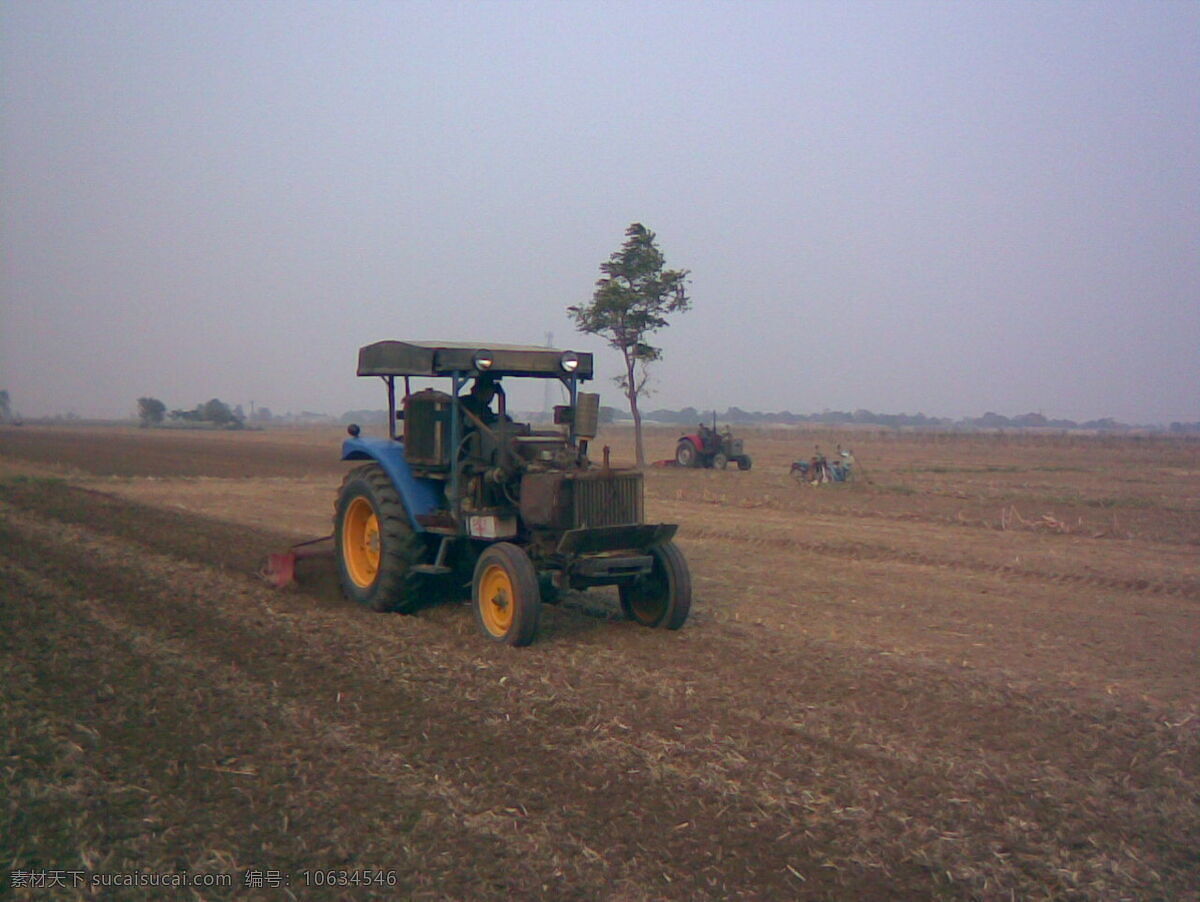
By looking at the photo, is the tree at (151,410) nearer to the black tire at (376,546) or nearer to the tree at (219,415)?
the tree at (219,415)

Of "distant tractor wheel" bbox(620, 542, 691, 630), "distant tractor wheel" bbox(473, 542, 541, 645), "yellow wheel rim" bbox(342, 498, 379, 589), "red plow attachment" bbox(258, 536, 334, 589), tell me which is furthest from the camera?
"red plow attachment" bbox(258, 536, 334, 589)

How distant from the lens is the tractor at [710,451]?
1200 inches

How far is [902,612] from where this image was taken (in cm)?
917

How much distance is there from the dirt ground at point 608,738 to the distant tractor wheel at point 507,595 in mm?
212

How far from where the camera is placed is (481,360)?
314 inches

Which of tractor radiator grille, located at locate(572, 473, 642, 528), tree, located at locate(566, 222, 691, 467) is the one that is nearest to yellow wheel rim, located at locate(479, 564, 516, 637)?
tractor radiator grille, located at locate(572, 473, 642, 528)

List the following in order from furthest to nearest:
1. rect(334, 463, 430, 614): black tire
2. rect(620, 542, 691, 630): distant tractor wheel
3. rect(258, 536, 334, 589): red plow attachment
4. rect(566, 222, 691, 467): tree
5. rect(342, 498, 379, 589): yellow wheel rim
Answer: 1. rect(566, 222, 691, 467): tree
2. rect(258, 536, 334, 589): red plow attachment
3. rect(342, 498, 379, 589): yellow wheel rim
4. rect(334, 463, 430, 614): black tire
5. rect(620, 542, 691, 630): distant tractor wheel

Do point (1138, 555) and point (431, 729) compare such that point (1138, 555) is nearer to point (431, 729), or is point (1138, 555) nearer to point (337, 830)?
point (431, 729)

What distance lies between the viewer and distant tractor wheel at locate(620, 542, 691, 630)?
7.94 meters

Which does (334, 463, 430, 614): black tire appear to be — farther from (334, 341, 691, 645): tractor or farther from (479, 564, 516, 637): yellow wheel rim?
(479, 564, 516, 637): yellow wheel rim

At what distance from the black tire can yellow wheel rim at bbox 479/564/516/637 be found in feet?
3.28

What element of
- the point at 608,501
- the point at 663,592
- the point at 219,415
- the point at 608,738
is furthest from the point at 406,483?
the point at 219,415

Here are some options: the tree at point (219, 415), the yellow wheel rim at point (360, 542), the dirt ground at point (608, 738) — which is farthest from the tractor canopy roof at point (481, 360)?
the tree at point (219, 415)

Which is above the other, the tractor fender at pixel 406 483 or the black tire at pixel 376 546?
the tractor fender at pixel 406 483
